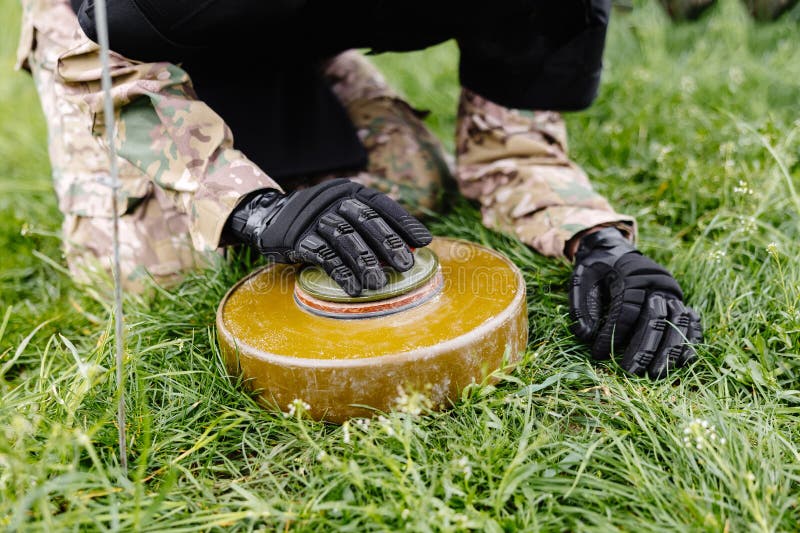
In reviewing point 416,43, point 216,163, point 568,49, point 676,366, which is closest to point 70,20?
point 216,163

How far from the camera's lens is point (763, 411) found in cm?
156

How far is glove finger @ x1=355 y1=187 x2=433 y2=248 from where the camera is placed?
5.61 feet

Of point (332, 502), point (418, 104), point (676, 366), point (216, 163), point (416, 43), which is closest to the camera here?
point (332, 502)

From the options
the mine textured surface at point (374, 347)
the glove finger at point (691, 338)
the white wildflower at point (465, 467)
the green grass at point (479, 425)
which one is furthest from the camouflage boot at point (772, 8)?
the white wildflower at point (465, 467)

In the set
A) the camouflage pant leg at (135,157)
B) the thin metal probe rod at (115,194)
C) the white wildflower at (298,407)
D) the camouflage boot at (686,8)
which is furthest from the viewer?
the camouflage boot at (686,8)

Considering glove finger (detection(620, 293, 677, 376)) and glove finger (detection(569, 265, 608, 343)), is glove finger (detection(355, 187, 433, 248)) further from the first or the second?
glove finger (detection(620, 293, 677, 376))

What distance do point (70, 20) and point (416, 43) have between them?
1206 millimetres

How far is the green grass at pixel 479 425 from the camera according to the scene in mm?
1285

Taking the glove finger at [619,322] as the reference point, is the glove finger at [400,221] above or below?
above

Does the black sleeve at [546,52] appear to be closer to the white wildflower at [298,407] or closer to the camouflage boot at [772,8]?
the white wildflower at [298,407]

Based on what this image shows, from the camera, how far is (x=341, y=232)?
1650 millimetres

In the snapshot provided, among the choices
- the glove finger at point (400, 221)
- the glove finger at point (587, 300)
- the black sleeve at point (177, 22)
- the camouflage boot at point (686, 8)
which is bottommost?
the glove finger at point (587, 300)

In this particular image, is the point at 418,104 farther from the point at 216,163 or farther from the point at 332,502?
the point at 332,502

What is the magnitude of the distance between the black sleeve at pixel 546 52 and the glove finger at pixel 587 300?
76 centimetres
